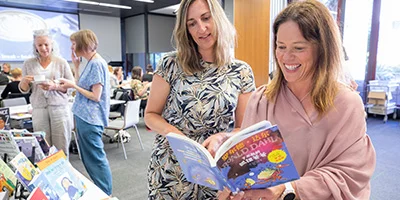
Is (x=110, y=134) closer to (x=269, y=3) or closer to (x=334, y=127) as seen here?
(x=269, y=3)

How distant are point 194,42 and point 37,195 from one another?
34.9 inches

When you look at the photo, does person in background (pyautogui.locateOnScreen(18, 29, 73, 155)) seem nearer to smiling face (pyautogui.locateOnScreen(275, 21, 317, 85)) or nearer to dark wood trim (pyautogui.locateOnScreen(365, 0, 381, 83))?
smiling face (pyautogui.locateOnScreen(275, 21, 317, 85))

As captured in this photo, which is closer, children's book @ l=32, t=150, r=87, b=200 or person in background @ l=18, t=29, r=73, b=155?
children's book @ l=32, t=150, r=87, b=200

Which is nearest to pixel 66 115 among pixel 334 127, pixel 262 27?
pixel 334 127

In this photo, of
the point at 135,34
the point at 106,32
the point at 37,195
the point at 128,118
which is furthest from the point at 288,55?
the point at 135,34

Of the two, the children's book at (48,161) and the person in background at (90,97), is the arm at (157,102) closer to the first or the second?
the children's book at (48,161)

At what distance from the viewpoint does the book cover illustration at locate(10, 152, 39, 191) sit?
1.19 metres

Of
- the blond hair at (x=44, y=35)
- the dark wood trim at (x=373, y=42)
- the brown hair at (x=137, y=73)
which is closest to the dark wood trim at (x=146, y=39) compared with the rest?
the brown hair at (x=137, y=73)

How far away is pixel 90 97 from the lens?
231 centimetres

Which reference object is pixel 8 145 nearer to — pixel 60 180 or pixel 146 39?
pixel 60 180

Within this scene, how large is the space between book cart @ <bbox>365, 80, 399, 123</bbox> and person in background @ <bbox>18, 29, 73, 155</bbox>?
240 inches

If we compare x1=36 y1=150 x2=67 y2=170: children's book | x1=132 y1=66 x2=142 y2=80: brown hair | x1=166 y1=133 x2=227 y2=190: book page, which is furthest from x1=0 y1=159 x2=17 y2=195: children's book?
x1=132 y1=66 x2=142 y2=80: brown hair

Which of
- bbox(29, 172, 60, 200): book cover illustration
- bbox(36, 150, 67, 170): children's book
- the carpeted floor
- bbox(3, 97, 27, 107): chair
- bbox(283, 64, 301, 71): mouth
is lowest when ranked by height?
the carpeted floor

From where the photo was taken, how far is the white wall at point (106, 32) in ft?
33.5
